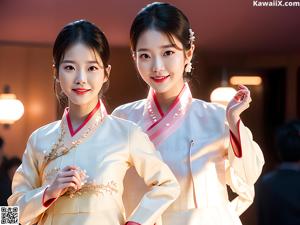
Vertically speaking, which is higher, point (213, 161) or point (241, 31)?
point (241, 31)

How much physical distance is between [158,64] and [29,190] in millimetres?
356

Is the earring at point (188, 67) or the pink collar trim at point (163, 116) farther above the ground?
the earring at point (188, 67)

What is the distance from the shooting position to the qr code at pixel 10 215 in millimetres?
1390

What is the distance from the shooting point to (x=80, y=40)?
1.36 meters

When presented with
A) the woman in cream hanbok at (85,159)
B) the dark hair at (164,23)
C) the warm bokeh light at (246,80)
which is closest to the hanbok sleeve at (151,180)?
the woman in cream hanbok at (85,159)

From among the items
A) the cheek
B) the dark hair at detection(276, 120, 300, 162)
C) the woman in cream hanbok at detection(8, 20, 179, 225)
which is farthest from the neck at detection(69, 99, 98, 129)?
the dark hair at detection(276, 120, 300, 162)

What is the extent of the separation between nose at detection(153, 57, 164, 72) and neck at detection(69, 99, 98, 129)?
141 millimetres

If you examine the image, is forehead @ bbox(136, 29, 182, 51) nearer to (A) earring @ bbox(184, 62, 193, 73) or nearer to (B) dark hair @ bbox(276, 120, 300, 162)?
(A) earring @ bbox(184, 62, 193, 73)

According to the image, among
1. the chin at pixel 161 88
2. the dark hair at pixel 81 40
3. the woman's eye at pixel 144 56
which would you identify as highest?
the dark hair at pixel 81 40

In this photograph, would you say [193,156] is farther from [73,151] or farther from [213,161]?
[73,151]

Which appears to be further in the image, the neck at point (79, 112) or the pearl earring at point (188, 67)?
the pearl earring at point (188, 67)

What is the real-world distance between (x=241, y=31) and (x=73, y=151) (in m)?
2.08

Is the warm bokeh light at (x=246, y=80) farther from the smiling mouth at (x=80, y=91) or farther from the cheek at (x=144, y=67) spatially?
the smiling mouth at (x=80, y=91)

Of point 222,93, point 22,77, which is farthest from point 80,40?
point 22,77
